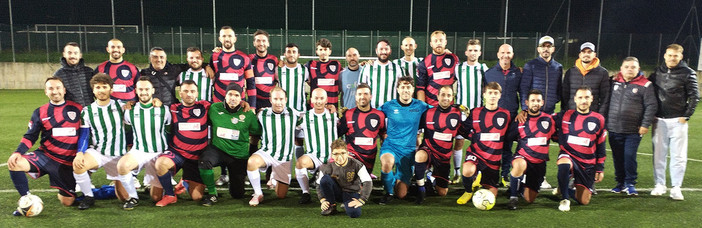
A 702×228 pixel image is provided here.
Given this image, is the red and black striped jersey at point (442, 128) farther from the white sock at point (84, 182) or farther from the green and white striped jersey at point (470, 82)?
the white sock at point (84, 182)

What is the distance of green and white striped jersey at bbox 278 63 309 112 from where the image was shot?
18.5ft

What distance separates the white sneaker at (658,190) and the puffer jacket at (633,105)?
0.61 metres

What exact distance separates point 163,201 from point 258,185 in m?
0.85

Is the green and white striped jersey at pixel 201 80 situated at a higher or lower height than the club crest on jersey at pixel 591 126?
higher

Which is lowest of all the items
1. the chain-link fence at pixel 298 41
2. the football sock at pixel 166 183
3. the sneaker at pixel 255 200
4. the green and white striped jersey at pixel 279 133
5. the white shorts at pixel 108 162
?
the sneaker at pixel 255 200

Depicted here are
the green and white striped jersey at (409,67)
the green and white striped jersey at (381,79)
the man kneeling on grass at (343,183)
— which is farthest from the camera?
the green and white striped jersey at (409,67)

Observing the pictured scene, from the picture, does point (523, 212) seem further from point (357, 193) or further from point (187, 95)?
point (187, 95)

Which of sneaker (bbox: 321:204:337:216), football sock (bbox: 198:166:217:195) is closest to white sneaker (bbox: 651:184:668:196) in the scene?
sneaker (bbox: 321:204:337:216)

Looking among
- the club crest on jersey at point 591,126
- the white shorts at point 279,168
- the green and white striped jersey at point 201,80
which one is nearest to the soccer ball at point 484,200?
the club crest on jersey at point 591,126

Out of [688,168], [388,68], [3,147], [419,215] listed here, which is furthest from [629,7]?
[3,147]

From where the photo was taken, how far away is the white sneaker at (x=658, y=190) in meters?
4.59

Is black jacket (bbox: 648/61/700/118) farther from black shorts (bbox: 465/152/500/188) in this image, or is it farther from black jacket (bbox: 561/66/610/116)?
black shorts (bbox: 465/152/500/188)

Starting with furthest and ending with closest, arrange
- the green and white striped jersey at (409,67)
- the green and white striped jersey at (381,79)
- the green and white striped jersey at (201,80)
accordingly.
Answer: the green and white striped jersey at (409,67) → the green and white striped jersey at (381,79) → the green and white striped jersey at (201,80)

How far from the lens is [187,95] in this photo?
14.5 feet
